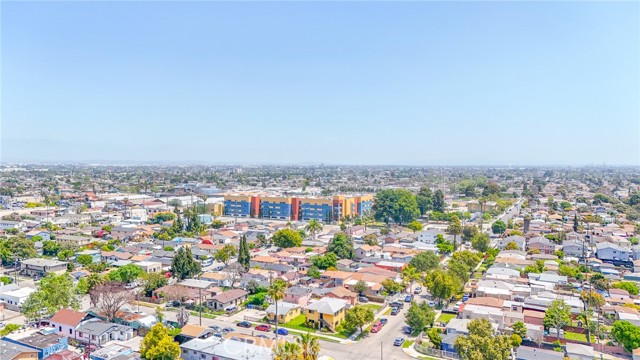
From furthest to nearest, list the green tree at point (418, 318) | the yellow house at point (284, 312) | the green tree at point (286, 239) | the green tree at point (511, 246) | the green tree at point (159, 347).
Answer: the green tree at point (286, 239)
the green tree at point (511, 246)
the yellow house at point (284, 312)
the green tree at point (418, 318)
the green tree at point (159, 347)

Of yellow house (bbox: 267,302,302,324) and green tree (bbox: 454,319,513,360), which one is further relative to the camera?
yellow house (bbox: 267,302,302,324)

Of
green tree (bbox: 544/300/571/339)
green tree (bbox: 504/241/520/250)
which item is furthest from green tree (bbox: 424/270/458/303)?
green tree (bbox: 504/241/520/250)

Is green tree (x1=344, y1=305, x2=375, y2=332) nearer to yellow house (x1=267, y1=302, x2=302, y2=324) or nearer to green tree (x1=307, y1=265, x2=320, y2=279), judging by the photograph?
yellow house (x1=267, y1=302, x2=302, y2=324)

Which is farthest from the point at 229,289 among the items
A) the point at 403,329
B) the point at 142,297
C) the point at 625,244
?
the point at 625,244

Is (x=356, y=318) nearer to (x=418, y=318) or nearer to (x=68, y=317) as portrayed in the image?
(x=418, y=318)

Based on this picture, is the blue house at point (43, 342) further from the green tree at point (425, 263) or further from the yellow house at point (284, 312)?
the green tree at point (425, 263)

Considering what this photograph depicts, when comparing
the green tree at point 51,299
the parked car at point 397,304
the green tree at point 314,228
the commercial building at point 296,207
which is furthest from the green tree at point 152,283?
the commercial building at point 296,207
